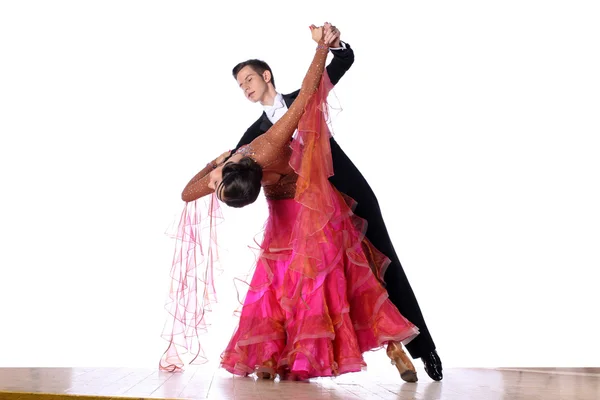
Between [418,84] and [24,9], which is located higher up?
[24,9]

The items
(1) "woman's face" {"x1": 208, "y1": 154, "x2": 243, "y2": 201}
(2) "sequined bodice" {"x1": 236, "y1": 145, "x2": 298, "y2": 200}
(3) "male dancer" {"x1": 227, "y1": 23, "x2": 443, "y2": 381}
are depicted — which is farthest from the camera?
(3) "male dancer" {"x1": 227, "y1": 23, "x2": 443, "y2": 381}

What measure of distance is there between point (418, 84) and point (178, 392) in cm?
356

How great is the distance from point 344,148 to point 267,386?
272cm

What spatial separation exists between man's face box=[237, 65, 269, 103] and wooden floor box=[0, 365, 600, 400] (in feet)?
4.07

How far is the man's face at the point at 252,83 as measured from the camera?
11.1ft

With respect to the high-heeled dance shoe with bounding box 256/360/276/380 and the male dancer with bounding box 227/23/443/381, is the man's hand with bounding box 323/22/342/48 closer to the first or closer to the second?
the male dancer with bounding box 227/23/443/381

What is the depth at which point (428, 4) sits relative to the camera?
5.46 meters

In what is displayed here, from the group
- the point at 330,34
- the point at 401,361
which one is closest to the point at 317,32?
the point at 330,34

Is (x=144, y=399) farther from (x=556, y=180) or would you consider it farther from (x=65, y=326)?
(x=556, y=180)

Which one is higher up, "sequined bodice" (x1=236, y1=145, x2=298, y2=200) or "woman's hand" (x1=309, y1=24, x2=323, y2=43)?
"woman's hand" (x1=309, y1=24, x2=323, y2=43)

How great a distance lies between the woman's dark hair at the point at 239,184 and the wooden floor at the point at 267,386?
68 centimetres

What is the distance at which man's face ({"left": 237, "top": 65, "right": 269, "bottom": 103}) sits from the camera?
3.39 metres

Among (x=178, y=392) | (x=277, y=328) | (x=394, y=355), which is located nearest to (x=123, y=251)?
(x=277, y=328)

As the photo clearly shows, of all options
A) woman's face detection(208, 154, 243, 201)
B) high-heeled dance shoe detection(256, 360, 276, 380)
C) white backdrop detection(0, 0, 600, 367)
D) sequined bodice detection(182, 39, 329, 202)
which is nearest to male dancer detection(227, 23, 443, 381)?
sequined bodice detection(182, 39, 329, 202)
